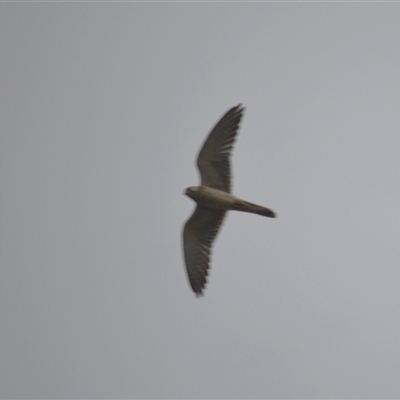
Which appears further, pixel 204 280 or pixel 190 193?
pixel 204 280

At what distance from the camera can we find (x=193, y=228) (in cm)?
1764

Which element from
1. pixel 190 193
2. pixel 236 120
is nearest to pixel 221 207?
pixel 190 193

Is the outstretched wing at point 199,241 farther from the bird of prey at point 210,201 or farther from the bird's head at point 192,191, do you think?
the bird's head at point 192,191

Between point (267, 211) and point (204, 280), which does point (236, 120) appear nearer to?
point (267, 211)

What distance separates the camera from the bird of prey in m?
16.7

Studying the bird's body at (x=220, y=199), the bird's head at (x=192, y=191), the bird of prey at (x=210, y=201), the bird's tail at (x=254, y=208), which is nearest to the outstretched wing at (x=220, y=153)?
the bird of prey at (x=210, y=201)

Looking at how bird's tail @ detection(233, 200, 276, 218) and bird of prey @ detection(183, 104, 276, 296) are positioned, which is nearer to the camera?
bird's tail @ detection(233, 200, 276, 218)

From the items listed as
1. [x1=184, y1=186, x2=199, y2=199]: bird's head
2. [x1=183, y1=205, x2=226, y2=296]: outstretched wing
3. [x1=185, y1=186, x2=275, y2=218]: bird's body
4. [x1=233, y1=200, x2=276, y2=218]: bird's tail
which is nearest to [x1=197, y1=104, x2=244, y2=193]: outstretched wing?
[x1=185, y1=186, x2=275, y2=218]: bird's body

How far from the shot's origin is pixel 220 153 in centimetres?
1700

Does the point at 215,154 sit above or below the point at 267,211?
above

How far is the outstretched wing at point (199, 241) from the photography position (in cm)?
1752

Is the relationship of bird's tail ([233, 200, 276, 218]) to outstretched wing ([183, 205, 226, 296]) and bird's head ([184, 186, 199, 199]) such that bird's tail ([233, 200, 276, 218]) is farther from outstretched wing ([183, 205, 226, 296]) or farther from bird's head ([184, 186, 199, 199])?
outstretched wing ([183, 205, 226, 296])

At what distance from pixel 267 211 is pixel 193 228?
6.53ft

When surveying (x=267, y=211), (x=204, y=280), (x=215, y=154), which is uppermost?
(x=215, y=154)
